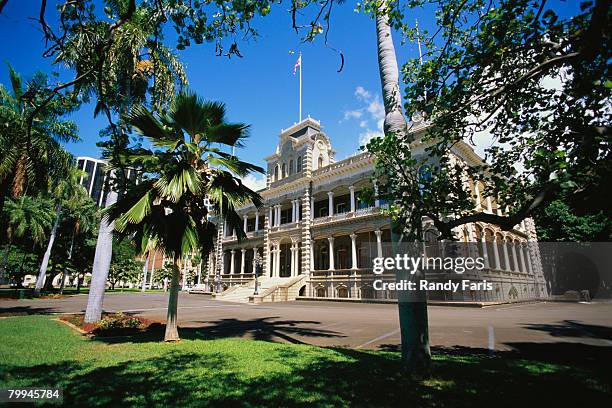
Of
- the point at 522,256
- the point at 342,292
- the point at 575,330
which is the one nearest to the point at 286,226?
the point at 342,292

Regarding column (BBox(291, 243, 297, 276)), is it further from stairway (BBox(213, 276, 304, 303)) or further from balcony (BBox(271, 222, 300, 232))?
balcony (BBox(271, 222, 300, 232))

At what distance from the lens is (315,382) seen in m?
5.22

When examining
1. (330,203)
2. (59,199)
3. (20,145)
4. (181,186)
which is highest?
(59,199)

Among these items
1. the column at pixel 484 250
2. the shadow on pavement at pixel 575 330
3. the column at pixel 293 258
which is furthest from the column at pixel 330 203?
the shadow on pavement at pixel 575 330

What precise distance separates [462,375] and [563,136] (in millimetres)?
4230

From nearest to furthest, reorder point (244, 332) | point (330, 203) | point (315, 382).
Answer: point (315, 382)
point (244, 332)
point (330, 203)

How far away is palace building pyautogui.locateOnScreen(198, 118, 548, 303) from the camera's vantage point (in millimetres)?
25859

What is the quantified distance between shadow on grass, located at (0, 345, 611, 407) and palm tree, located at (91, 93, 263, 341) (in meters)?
3.04

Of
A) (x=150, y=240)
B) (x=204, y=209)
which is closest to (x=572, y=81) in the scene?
(x=204, y=209)

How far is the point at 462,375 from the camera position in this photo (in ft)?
17.7

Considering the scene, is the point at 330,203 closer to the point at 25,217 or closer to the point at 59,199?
the point at 59,199

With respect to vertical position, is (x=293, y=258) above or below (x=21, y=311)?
above

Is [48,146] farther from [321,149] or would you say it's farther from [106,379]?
[321,149]

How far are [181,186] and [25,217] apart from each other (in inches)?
1249
